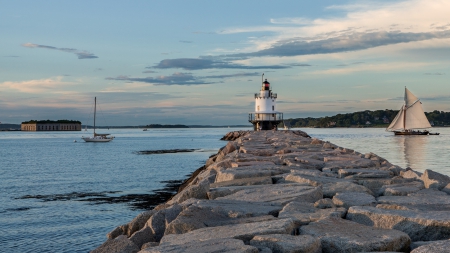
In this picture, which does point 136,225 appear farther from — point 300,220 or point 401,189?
point 401,189

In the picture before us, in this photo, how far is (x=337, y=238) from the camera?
352 centimetres

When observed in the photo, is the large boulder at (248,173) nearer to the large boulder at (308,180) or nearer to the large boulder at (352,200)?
the large boulder at (308,180)

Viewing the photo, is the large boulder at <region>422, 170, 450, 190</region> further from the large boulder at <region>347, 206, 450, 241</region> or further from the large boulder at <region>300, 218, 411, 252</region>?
the large boulder at <region>300, 218, 411, 252</region>

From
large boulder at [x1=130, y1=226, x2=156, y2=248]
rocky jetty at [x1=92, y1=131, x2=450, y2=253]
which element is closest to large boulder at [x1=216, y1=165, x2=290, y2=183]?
rocky jetty at [x1=92, y1=131, x2=450, y2=253]

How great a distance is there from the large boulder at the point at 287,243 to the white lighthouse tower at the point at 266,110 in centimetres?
4724

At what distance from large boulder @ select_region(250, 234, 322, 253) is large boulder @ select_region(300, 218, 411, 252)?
0.13 m

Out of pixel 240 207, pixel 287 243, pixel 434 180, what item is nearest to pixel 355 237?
pixel 287 243

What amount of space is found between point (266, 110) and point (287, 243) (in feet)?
156

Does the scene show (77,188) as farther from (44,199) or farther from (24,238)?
(24,238)

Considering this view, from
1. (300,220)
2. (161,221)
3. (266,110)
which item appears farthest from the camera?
(266,110)

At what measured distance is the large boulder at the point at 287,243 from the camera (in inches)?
129

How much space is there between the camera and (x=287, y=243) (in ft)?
11.0

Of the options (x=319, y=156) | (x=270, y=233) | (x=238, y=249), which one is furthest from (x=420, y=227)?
(x=319, y=156)

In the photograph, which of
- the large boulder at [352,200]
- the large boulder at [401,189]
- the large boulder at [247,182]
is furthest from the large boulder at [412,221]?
the large boulder at [247,182]
